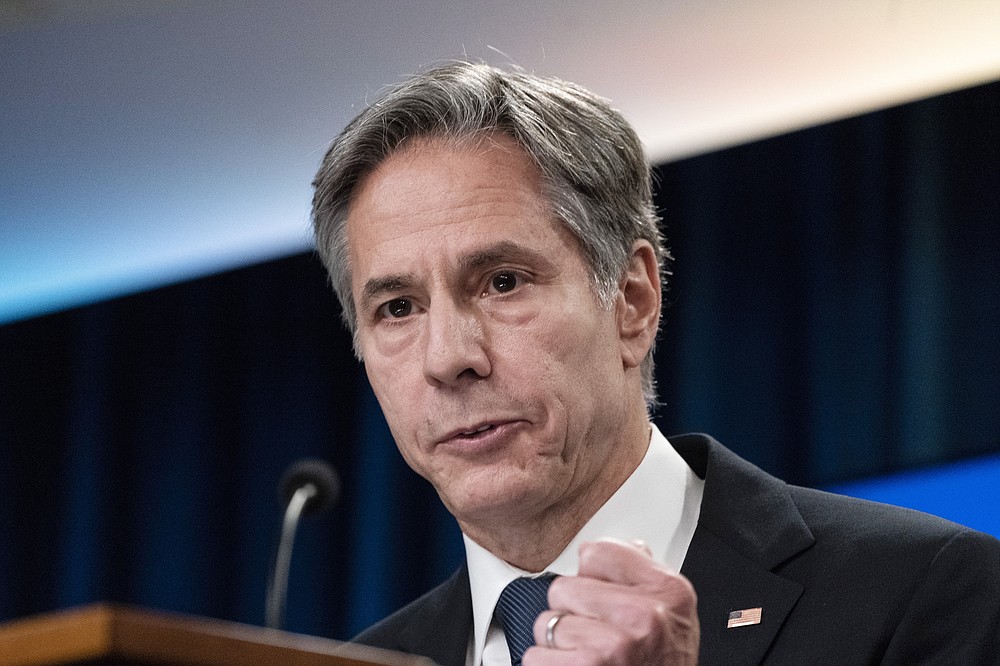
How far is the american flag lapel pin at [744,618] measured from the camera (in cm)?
163

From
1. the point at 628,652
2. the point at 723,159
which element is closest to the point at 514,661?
the point at 628,652

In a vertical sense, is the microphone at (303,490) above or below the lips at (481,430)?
below

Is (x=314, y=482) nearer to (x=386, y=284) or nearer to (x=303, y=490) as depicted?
(x=303, y=490)

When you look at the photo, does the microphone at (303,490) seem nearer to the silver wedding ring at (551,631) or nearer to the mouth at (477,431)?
the mouth at (477,431)

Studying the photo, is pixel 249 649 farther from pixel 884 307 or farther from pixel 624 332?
pixel 884 307

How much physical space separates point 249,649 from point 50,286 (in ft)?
16.7

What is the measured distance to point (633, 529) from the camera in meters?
1.82

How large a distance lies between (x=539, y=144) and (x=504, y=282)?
24 centimetres

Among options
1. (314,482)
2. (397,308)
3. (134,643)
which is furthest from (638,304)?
(314,482)

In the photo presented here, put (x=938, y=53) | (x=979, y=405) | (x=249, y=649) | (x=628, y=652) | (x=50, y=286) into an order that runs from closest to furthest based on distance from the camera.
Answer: (x=249, y=649) → (x=628, y=652) → (x=979, y=405) → (x=938, y=53) → (x=50, y=286)

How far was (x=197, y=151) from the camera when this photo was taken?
14.5 feet

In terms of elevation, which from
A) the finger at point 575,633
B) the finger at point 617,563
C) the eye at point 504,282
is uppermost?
the eye at point 504,282

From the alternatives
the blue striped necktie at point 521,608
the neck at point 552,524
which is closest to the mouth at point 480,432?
the neck at point 552,524

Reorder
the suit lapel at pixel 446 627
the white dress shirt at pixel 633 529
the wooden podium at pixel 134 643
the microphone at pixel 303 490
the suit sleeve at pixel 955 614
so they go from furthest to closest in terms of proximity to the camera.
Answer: the microphone at pixel 303 490 < the suit lapel at pixel 446 627 < the white dress shirt at pixel 633 529 < the suit sleeve at pixel 955 614 < the wooden podium at pixel 134 643
